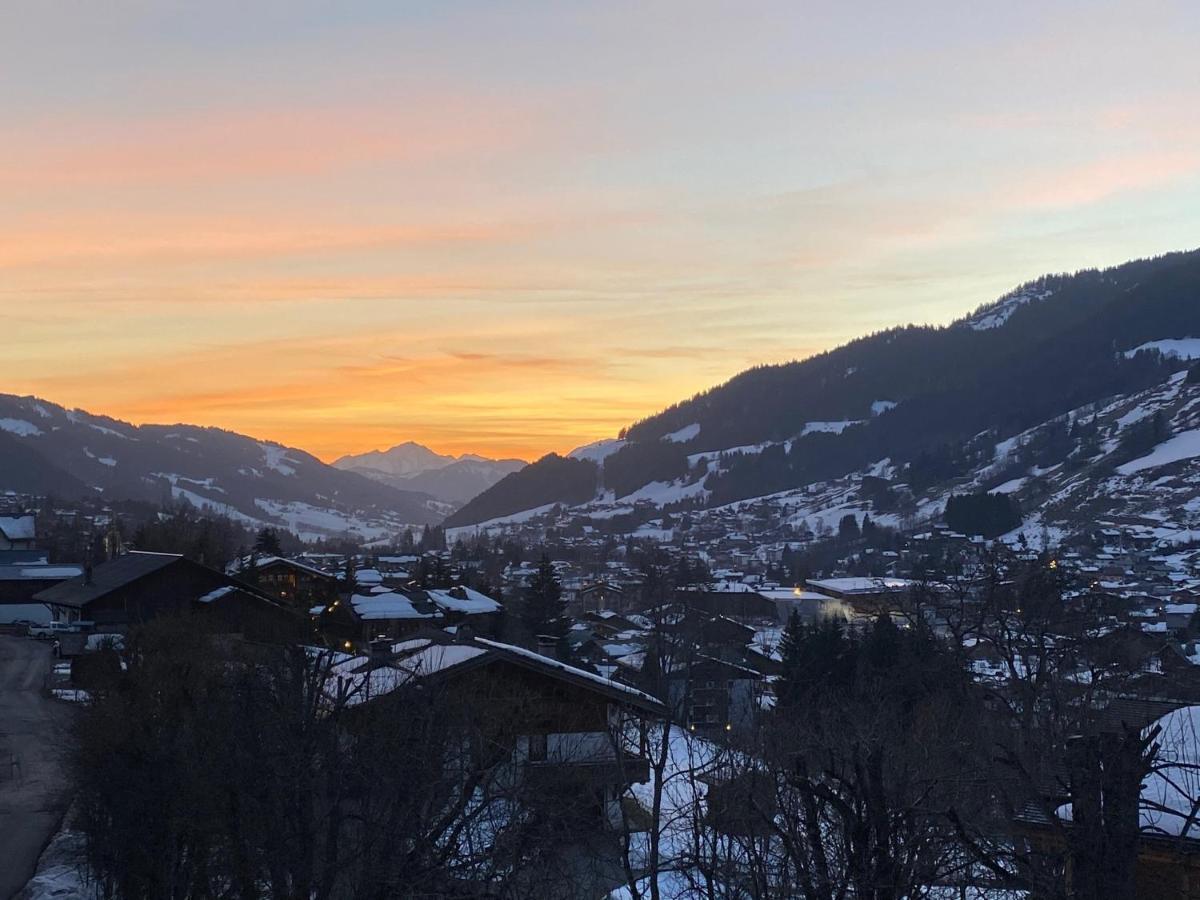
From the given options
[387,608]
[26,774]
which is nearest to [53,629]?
[387,608]

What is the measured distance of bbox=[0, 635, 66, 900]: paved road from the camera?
19.7m

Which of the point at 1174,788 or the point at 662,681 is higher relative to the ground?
the point at 1174,788

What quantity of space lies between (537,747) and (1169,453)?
177482 mm

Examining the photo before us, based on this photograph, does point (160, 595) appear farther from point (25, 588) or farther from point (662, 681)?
point (662, 681)

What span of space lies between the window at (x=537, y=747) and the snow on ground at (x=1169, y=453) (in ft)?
561

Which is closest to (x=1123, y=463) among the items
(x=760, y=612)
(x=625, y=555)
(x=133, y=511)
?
(x=625, y=555)

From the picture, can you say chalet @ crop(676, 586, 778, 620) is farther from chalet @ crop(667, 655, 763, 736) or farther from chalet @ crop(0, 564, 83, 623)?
chalet @ crop(0, 564, 83, 623)

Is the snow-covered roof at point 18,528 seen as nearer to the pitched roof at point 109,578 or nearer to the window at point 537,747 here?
the pitched roof at point 109,578

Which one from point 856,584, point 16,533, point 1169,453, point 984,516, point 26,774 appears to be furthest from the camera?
point 1169,453

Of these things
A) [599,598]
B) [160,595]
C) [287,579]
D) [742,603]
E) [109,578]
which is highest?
[109,578]

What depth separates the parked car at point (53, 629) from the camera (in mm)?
45438

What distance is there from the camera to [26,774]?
Answer: 24656 mm

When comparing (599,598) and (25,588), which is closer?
(25,588)

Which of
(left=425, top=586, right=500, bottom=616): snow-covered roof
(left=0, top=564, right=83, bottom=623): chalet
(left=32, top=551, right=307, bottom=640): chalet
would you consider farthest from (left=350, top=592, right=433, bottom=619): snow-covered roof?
(left=0, top=564, right=83, bottom=623): chalet
